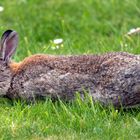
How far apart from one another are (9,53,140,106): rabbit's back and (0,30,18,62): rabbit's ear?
361mm

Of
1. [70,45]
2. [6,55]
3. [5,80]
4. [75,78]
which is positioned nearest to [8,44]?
[6,55]

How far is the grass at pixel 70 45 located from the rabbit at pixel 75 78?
0.20m

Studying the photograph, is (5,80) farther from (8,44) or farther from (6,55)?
(8,44)

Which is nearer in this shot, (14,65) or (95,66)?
(95,66)

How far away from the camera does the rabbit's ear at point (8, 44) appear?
9.27 metres

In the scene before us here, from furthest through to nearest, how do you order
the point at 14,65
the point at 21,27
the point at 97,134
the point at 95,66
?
the point at 21,27
the point at 14,65
the point at 95,66
the point at 97,134

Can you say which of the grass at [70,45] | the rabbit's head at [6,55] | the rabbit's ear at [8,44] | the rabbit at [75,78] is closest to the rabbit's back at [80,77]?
the rabbit at [75,78]

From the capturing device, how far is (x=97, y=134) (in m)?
7.39

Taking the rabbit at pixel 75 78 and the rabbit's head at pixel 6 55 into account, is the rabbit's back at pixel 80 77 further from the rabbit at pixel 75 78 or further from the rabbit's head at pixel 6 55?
the rabbit's head at pixel 6 55

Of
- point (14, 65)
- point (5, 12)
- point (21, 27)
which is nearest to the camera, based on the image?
point (14, 65)

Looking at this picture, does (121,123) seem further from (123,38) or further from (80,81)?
(123,38)

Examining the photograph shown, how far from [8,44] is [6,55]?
0.50 ft

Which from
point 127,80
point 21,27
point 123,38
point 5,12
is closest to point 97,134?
point 127,80

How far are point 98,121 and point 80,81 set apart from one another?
999 mm
